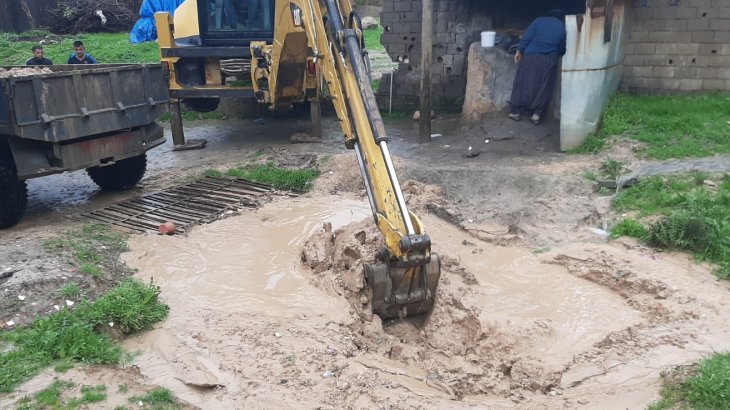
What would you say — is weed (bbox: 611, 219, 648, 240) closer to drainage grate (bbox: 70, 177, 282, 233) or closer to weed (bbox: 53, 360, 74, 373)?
drainage grate (bbox: 70, 177, 282, 233)

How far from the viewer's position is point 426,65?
34.0 feet

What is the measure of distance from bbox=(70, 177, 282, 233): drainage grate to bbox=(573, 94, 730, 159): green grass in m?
4.96

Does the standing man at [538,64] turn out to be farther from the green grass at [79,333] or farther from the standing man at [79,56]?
the standing man at [79,56]

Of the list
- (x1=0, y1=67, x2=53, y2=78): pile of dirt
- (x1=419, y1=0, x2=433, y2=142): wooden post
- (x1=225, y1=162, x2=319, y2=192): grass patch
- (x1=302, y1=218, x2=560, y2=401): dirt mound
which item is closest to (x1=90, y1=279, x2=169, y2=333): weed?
(x1=302, y1=218, x2=560, y2=401): dirt mound

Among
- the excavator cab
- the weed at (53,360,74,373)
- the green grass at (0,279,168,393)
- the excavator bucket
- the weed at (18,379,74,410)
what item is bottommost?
the weed at (18,379,74,410)

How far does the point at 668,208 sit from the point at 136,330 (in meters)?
5.70

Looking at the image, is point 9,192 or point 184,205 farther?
point 184,205

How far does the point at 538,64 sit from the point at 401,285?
263 inches

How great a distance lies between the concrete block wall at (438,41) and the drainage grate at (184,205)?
4.98 m

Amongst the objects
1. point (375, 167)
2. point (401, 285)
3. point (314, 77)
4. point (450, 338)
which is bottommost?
point (450, 338)

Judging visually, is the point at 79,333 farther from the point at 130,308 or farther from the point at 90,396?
the point at 90,396

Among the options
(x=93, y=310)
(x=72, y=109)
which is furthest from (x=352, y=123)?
(x=72, y=109)

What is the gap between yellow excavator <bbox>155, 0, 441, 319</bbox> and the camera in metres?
5.11

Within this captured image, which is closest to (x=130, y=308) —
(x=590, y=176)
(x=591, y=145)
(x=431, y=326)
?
(x=431, y=326)
